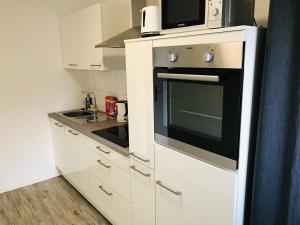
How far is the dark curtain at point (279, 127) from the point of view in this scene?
1.03 meters

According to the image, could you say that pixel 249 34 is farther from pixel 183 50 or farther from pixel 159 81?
pixel 159 81

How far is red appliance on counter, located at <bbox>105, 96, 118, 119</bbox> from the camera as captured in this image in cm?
282

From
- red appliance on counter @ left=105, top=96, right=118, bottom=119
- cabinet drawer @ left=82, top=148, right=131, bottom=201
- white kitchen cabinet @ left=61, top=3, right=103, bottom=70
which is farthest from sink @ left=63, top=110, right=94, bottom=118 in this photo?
cabinet drawer @ left=82, top=148, right=131, bottom=201

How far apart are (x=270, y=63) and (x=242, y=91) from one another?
18 cm

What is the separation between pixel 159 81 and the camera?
56.9 inches

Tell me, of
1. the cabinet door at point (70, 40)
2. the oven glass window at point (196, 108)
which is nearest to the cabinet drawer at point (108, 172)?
the oven glass window at point (196, 108)

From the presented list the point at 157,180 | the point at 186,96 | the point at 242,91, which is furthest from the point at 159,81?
the point at 157,180

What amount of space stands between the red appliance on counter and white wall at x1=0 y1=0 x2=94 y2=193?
713 mm

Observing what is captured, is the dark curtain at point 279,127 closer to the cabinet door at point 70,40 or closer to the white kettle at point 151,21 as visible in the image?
the white kettle at point 151,21

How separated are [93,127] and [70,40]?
113 centimetres

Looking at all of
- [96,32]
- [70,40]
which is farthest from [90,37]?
[70,40]

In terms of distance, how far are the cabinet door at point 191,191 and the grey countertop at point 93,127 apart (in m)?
0.41

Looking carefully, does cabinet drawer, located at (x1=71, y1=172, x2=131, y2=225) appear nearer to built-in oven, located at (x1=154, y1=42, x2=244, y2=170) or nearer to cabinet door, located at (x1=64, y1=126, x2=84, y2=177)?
cabinet door, located at (x1=64, y1=126, x2=84, y2=177)

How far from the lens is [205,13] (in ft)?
3.79
